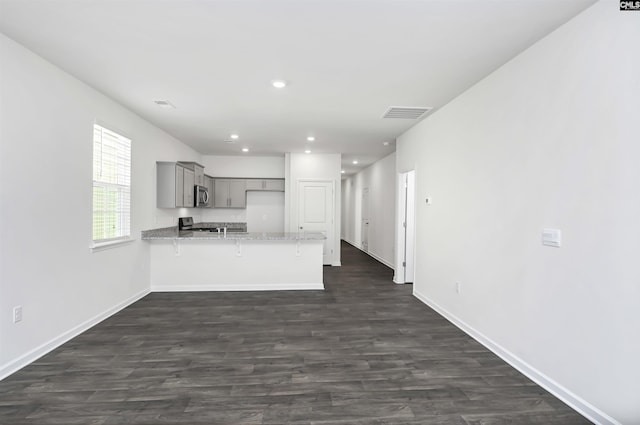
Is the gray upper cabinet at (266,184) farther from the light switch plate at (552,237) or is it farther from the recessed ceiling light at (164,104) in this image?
the light switch plate at (552,237)

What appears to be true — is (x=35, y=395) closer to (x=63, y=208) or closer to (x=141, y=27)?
(x=63, y=208)

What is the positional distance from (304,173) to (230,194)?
193 cm

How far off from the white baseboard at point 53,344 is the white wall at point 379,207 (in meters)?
5.41

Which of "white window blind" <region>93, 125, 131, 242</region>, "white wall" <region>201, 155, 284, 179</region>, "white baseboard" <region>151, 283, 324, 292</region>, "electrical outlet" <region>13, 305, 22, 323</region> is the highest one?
"white wall" <region>201, 155, 284, 179</region>

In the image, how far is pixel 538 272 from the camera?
2537mm

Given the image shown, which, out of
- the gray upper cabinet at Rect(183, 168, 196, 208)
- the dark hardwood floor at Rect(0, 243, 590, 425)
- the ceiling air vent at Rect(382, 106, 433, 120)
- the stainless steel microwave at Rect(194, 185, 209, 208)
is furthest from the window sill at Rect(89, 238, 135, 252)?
the ceiling air vent at Rect(382, 106, 433, 120)

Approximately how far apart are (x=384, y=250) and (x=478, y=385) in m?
5.66

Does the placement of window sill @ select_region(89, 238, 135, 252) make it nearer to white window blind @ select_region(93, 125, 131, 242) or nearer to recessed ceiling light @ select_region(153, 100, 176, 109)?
white window blind @ select_region(93, 125, 131, 242)

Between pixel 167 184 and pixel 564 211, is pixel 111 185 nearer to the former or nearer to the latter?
pixel 167 184

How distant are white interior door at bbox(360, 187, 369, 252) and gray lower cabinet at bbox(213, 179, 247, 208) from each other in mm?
3965

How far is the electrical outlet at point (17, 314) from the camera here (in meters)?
2.64

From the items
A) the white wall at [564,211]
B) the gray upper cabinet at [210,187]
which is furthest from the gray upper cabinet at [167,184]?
the white wall at [564,211]

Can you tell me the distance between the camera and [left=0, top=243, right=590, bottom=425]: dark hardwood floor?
212 cm

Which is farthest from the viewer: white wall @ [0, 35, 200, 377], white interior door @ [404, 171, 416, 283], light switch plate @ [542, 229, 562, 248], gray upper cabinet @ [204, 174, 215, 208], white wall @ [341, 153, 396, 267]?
white wall @ [341, 153, 396, 267]
